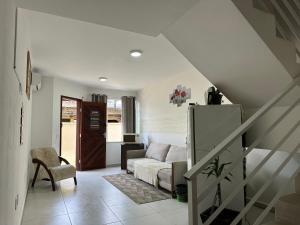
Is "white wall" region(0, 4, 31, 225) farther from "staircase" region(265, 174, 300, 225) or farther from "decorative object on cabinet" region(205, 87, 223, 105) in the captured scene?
"decorative object on cabinet" region(205, 87, 223, 105)

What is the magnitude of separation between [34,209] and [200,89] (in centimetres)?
356

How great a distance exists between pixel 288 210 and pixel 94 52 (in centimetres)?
329

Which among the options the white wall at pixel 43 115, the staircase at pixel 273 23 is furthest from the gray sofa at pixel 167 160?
the staircase at pixel 273 23

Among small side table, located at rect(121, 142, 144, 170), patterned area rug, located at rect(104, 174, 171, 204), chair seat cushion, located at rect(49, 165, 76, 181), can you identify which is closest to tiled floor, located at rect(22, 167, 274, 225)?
patterned area rug, located at rect(104, 174, 171, 204)

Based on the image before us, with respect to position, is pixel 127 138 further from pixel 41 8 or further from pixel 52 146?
pixel 41 8

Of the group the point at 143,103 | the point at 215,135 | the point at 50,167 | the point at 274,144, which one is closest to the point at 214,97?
the point at 215,135

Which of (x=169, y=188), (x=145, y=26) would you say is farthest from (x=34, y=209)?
(x=145, y=26)

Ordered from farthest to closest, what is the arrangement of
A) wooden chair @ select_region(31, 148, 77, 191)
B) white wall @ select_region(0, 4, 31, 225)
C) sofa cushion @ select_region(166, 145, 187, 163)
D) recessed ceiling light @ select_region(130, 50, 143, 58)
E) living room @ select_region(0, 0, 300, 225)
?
sofa cushion @ select_region(166, 145, 187, 163) < wooden chair @ select_region(31, 148, 77, 191) < recessed ceiling light @ select_region(130, 50, 143, 58) < living room @ select_region(0, 0, 300, 225) < white wall @ select_region(0, 4, 31, 225)

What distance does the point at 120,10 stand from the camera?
188 cm

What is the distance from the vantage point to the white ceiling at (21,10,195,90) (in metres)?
2.81

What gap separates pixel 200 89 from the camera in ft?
14.7

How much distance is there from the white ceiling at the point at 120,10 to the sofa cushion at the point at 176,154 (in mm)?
2989

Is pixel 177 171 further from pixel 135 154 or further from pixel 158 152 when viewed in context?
pixel 135 154

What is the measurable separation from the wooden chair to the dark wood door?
1.32 m
